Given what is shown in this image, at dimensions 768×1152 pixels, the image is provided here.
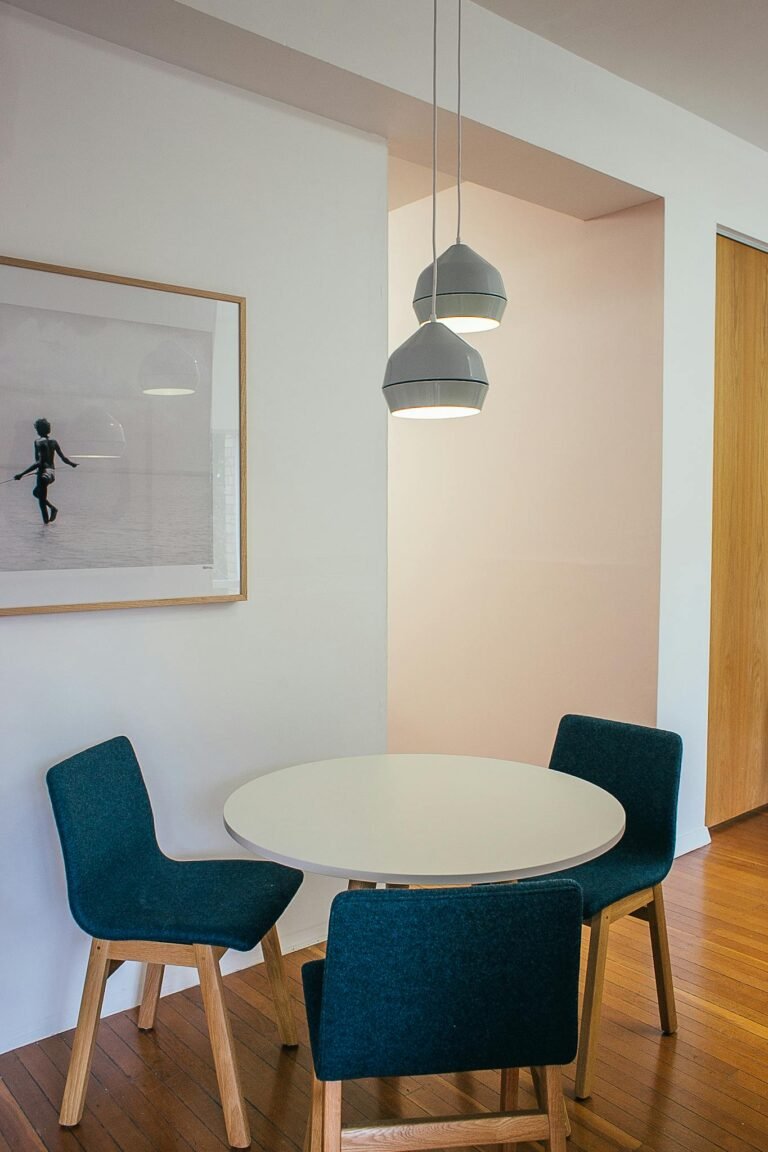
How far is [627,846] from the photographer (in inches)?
100

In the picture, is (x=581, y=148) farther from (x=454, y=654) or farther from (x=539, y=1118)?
(x=539, y=1118)

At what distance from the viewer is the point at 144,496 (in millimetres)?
2480

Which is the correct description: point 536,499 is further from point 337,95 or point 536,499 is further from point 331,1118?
point 331,1118

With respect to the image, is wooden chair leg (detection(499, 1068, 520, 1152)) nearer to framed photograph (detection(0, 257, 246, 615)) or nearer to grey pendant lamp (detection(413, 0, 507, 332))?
framed photograph (detection(0, 257, 246, 615))

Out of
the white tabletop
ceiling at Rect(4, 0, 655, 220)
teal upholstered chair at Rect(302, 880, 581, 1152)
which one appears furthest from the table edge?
ceiling at Rect(4, 0, 655, 220)

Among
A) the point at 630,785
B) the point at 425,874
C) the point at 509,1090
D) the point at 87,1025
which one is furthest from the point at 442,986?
the point at 630,785

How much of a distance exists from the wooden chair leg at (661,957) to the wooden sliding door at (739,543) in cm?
172

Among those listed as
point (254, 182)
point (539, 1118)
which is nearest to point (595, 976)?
point (539, 1118)

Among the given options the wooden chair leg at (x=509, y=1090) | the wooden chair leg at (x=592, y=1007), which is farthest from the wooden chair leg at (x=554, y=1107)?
the wooden chair leg at (x=592, y=1007)

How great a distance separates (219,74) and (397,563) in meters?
2.61

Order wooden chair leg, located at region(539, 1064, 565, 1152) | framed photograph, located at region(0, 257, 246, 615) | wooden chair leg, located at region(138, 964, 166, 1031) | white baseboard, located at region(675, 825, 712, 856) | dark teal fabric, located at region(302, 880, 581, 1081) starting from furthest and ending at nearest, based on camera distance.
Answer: white baseboard, located at region(675, 825, 712, 856), wooden chair leg, located at region(138, 964, 166, 1031), framed photograph, located at region(0, 257, 246, 615), wooden chair leg, located at region(539, 1064, 565, 1152), dark teal fabric, located at region(302, 880, 581, 1081)

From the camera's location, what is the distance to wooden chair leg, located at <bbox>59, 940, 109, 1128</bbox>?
2.05 meters

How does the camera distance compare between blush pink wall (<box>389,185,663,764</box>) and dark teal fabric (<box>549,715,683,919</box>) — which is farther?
blush pink wall (<box>389,185,663,764</box>)

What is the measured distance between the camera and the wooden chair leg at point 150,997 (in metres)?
2.40
